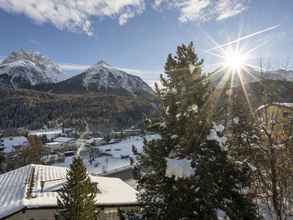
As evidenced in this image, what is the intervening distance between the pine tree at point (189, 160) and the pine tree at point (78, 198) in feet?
8.38

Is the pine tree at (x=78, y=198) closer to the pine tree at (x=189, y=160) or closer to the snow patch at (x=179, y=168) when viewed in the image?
the pine tree at (x=189, y=160)

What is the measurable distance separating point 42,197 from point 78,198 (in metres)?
4.08

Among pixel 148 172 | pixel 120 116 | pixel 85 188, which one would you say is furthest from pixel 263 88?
pixel 120 116

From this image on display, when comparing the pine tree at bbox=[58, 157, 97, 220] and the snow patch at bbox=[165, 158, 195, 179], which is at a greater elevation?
the snow patch at bbox=[165, 158, 195, 179]

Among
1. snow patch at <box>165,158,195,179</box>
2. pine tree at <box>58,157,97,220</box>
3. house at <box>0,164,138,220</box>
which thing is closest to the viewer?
snow patch at <box>165,158,195,179</box>

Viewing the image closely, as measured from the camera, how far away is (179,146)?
1038 centimetres

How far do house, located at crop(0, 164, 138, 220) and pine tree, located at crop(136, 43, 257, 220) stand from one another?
19.6 ft

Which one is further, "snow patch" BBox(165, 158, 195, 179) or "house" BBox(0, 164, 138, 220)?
"house" BBox(0, 164, 138, 220)

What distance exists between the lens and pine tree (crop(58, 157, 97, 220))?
1173 centimetres

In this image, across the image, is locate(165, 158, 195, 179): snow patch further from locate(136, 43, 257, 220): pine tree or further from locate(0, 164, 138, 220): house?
locate(0, 164, 138, 220): house

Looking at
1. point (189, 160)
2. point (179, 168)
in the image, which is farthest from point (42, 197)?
point (189, 160)

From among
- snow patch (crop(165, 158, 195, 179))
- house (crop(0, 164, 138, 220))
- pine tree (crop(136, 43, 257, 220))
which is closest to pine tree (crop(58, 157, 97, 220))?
house (crop(0, 164, 138, 220))

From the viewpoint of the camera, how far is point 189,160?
994 cm

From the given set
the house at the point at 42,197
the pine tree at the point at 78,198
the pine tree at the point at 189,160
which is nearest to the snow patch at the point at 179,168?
the pine tree at the point at 189,160
